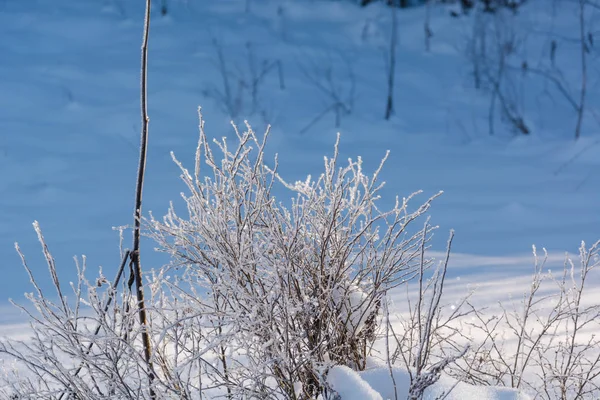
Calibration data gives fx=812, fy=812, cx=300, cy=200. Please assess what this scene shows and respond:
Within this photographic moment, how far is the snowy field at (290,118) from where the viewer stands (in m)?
5.07

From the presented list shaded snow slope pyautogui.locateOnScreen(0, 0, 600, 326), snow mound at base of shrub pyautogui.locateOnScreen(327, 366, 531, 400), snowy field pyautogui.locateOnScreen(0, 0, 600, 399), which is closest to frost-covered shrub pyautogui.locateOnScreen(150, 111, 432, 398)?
snow mound at base of shrub pyautogui.locateOnScreen(327, 366, 531, 400)

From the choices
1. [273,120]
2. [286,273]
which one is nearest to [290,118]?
[273,120]

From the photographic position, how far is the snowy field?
5.07m

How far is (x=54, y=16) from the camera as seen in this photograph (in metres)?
8.75

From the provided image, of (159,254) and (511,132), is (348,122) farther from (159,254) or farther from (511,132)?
(159,254)

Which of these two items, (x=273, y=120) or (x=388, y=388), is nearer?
(x=388, y=388)

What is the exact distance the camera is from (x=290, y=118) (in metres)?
7.43

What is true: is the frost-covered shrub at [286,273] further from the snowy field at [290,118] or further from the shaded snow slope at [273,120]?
the shaded snow slope at [273,120]

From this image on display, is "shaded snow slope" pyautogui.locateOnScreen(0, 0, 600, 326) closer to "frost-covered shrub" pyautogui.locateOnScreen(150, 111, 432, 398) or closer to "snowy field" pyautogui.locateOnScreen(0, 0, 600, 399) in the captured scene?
"snowy field" pyautogui.locateOnScreen(0, 0, 600, 399)

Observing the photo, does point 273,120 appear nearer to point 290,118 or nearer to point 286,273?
point 290,118

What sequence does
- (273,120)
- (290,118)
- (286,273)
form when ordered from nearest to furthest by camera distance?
(286,273) → (273,120) → (290,118)

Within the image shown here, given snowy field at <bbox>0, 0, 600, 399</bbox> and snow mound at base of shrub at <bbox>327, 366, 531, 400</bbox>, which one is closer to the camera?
snow mound at base of shrub at <bbox>327, 366, 531, 400</bbox>

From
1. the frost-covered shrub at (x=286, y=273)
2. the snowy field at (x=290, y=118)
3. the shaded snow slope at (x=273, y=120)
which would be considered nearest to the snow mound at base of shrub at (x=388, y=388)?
the frost-covered shrub at (x=286, y=273)

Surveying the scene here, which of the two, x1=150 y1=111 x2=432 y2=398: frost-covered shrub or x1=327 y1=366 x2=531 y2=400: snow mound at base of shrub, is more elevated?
x1=150 y1=111 x2=432 y2=398: frost-covered shrub
